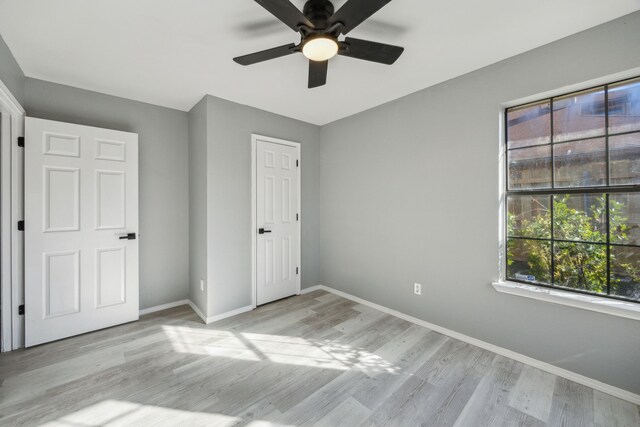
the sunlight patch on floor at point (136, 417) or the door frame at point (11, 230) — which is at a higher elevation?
the door frame at point (11, 230)

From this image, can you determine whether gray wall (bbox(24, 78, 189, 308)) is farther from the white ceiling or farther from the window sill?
the window sill

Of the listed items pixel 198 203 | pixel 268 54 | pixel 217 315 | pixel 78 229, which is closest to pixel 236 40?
pixel 268 54

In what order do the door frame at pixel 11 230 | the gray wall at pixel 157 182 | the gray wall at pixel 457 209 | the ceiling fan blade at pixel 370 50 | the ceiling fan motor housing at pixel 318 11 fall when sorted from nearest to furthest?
1. the ceiling fan motor housing at pixel 318 11
2. the ceiling fan blade at pixel 370 50
3. the gray wall at pixel 457 209
4. the door frame at pixel 11 230
5. the gray wall at pixel 157 182

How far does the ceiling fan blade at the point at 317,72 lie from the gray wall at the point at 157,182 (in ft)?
7.12

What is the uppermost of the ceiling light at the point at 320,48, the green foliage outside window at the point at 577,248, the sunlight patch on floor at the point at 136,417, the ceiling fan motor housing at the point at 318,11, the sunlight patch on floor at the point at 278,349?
the ceiling fan motor housing at the point at 318,11

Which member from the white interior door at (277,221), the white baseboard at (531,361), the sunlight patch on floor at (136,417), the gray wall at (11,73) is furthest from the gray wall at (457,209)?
the gray wall at (11,73)

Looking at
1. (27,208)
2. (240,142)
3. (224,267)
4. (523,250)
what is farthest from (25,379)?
(523,250)

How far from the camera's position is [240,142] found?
3.17m

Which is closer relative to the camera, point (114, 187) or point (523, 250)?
point (523, 250)

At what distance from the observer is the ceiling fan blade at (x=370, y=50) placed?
5.37 feet

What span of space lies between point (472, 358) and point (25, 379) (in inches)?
136

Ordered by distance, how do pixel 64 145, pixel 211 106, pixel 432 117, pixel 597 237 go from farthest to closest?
1. pixel 211 106
2. pixel 432 117
3. pixel 64 145
4. pixel 597 237

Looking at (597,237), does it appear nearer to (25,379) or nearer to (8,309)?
(25,379)

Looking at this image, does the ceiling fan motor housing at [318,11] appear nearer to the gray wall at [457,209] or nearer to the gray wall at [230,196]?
the gray wall at [457,209]
